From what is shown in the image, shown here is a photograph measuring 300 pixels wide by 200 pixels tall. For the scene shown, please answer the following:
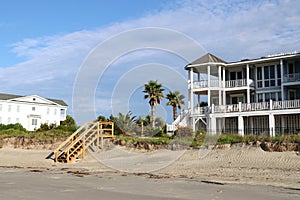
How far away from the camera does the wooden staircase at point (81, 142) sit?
2319 cm

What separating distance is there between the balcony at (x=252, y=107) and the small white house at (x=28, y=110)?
114 ft

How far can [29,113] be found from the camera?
6103 centimetres

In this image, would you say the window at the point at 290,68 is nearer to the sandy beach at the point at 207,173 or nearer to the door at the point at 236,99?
the door at the point at 236,99

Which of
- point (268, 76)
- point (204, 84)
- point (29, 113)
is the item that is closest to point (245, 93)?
point (268, 76)

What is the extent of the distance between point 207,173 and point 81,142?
10.3 meters

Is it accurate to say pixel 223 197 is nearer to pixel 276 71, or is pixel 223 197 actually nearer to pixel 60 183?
pixel 60 183

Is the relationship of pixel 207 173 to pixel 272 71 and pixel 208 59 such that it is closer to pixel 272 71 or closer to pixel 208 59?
pixel 208 59

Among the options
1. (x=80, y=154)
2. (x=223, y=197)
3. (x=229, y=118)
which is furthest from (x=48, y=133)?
(x=223, y=197)

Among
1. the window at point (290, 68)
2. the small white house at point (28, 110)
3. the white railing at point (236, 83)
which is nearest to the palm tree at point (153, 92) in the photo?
the white railing at point (236, 83)

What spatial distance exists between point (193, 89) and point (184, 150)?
11118 millimetres

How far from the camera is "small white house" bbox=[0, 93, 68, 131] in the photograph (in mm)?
58562

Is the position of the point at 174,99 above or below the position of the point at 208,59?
below

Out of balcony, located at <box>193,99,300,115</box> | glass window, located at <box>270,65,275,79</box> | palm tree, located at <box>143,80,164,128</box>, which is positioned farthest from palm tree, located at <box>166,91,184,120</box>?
glass window, located at <box>270,65,275,79</box>

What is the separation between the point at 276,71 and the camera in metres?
32.3
